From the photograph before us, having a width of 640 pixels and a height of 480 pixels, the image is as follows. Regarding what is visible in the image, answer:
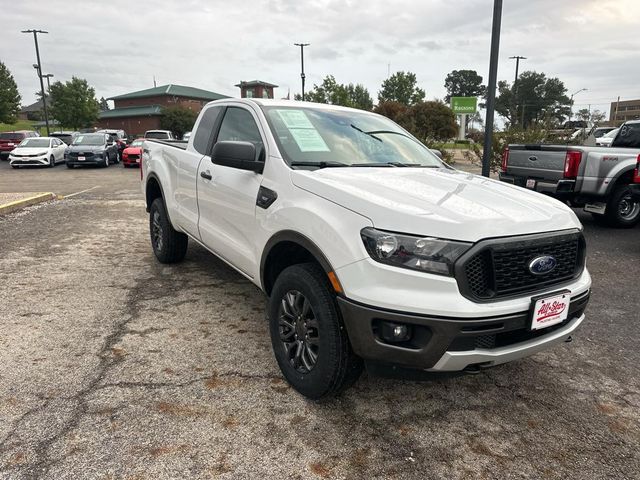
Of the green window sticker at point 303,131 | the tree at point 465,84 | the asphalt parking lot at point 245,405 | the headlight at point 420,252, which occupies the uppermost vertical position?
the tree at point 465,84

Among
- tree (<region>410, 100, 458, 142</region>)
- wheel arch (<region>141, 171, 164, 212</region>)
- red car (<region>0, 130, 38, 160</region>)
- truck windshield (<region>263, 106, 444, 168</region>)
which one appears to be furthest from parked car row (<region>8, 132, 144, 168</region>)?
tree (<region>410, 100, 458, 142</region>)

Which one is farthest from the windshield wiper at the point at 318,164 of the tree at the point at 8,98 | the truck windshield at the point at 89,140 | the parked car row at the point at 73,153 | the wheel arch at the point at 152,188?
the tree at the point at 8,98

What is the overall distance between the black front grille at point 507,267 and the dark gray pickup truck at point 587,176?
219 inches

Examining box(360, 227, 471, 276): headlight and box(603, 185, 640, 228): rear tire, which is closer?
box(360, 227, 471, 276): headlight

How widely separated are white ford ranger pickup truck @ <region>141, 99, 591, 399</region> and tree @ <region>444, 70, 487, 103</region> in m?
122

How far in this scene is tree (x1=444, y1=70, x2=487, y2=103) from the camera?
383 ft

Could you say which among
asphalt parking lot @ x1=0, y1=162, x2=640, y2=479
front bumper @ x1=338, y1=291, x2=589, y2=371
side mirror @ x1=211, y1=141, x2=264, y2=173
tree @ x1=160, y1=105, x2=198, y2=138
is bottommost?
asphalt parking lot @ x1=0, y1=162, x2=640, y2=479

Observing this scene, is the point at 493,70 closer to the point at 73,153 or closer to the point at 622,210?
the point at 622,210

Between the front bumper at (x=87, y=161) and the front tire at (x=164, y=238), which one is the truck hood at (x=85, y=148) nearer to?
the front bumper at (x=87, y=161)

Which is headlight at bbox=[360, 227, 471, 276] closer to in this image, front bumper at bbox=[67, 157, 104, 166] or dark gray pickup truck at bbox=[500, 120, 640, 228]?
dark gray pickup truck at bbox=[500, 120, 640, 228]

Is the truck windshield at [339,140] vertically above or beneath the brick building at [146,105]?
beneath

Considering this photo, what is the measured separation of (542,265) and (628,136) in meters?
7.63

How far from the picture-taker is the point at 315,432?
8.56 feet

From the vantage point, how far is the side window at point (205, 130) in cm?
445
